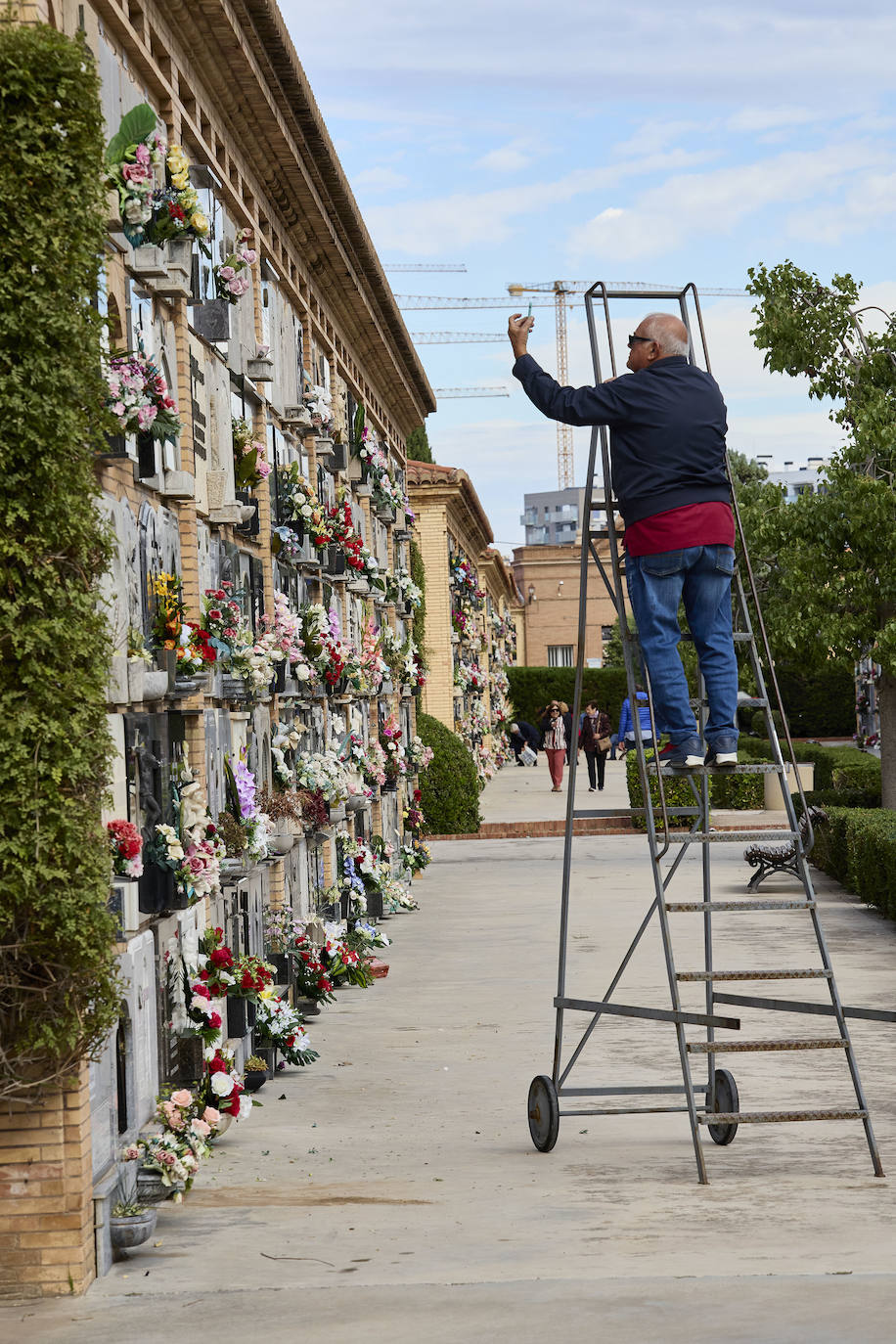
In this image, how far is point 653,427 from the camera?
7480mm

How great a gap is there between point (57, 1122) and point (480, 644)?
3767 cm

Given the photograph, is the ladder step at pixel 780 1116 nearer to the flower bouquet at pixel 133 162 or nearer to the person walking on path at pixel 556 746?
the flower bouquet at pixel 133 162

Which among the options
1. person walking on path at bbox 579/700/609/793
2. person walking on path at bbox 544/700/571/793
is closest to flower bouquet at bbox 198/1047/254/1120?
person walking on path at bbox 579/700/609/793

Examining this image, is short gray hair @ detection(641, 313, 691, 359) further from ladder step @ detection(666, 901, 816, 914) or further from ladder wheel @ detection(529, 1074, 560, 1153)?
ladder wheel @ detection(529, 1074, 560, 1153)

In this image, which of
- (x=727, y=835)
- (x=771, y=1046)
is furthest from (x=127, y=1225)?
(x=727, y=835)

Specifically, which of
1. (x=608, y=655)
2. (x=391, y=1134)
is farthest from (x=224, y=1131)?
(x=608, y=655)

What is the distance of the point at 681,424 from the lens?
7480 millimetres

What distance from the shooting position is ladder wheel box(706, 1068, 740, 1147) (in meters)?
7.75

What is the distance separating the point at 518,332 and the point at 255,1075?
442 centimetres

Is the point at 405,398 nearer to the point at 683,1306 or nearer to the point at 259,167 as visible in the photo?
the point at 259,167

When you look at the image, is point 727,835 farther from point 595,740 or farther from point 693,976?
point 595,740

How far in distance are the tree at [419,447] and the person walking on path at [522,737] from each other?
14.2 meters

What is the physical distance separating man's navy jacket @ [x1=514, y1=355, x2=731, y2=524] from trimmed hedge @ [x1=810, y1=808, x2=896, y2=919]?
8884 millimetres

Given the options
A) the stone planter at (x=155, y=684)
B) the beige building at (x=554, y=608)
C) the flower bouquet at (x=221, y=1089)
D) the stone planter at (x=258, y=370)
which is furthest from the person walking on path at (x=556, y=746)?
the beige building at (x=554, y=608)
